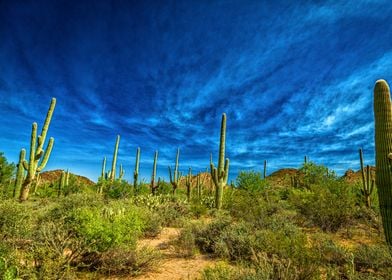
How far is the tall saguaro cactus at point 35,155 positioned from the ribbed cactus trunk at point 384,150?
13264 mm

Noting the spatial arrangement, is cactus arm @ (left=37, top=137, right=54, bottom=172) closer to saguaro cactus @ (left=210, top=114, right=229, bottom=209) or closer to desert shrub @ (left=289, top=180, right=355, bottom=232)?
saguaro cactus @ (left=210, top=114, right=229, bottom=209)

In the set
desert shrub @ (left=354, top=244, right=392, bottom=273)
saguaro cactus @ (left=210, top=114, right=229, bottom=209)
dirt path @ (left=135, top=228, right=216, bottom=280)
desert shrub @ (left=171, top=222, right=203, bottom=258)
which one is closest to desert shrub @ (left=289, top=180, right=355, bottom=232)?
desert shrub @ (left=354, top=244, right=392, bottom=273)

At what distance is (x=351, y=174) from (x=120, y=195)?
51.7 m

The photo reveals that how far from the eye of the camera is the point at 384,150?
7453 mm

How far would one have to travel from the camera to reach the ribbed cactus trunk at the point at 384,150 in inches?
273

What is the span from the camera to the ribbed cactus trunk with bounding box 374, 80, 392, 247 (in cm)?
694

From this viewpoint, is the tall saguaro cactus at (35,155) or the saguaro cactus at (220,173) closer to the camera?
the tall saguaro cactus at (35,155)

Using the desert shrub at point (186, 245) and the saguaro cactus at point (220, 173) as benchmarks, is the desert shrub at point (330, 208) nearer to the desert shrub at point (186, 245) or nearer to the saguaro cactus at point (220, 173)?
the desert shrub at point (186, 245)

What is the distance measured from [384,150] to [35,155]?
1356 cm

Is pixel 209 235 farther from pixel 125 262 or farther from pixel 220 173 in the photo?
pixel 220 173

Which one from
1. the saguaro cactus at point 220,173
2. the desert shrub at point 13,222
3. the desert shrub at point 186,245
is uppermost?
the saguaro cactus at point 220,173

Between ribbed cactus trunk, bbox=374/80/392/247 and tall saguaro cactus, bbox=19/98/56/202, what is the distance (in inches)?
522

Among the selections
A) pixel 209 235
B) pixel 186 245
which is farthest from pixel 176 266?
pixel 209 235

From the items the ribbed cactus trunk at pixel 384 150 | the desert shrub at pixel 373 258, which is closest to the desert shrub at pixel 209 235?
the desert shrub at pixel 373 258
